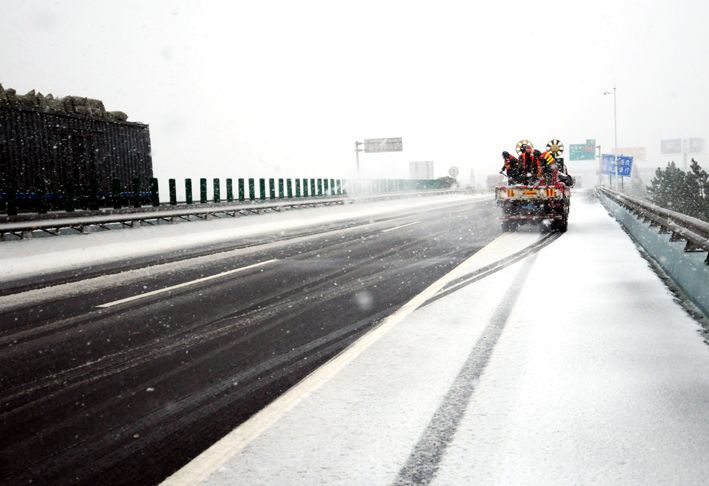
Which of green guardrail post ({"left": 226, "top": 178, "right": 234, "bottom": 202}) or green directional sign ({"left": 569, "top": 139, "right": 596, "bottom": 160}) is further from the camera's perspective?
green directional sign ({"left": 569, "top": 139, "right": 596, "bottom": 160})

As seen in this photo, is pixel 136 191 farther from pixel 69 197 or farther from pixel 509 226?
pixel 509 226

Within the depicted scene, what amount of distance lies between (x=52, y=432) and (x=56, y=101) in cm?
2459

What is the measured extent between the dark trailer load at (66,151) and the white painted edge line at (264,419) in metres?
18.0

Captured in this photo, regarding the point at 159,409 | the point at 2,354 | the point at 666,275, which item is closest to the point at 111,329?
the point at 2,354

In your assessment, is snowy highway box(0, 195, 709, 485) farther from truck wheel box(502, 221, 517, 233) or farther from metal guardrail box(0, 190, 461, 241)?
truck wheel box(502, 221, 517, 233)

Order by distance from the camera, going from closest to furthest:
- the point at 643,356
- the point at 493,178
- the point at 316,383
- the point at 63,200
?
the point at 316,383 < the point at 643,356 < the point at 63,200 < the point at 493,178

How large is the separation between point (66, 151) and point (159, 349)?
20.2 meters

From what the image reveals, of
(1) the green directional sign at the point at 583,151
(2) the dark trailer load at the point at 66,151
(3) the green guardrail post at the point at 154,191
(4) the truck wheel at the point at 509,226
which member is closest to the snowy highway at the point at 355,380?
(4) the truck wheel at the point at 509,226

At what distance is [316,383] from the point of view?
4.40m

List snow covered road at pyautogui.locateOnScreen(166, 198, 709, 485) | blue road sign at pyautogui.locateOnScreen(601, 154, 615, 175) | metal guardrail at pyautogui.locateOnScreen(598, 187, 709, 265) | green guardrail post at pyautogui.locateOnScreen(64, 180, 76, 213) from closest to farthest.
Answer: snow covered road at pyautogui.locateOnScreen(166, 198, 709, 485) < metal guardrail at pyautogui.locateOnScreen(598, 187, 709, 265) < green guardrail post at pyautogui.locateOnScreen(64, 180, 76, 213) < blue road sign at pyautogui.locateOnScreen(601, 154, 615, 175)

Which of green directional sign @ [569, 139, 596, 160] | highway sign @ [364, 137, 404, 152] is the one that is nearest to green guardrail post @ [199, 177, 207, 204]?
highway sign @ [364, 137, 404, 152]

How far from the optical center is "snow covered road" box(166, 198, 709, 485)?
120 inches

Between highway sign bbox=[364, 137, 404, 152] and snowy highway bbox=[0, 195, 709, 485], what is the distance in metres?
61.1

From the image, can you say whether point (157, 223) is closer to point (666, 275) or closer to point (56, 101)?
point (56, 101)
